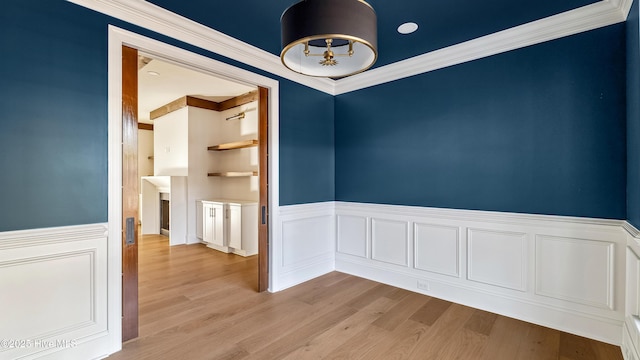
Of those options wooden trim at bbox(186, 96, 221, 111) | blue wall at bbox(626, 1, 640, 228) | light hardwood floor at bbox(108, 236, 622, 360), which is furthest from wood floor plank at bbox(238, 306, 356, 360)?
wooden trim at bbox(186, 96, 221, 111)

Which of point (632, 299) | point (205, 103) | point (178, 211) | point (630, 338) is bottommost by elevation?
point (630, 338)

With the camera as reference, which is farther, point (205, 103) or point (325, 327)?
point (205, 103)

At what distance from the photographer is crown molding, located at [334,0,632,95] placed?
7.72 feet

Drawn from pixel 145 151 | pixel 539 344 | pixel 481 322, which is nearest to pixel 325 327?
pixel 481 322

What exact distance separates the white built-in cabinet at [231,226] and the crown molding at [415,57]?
2.45 meters

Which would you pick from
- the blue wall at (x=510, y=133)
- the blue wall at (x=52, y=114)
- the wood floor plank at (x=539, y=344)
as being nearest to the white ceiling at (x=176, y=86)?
the blue wall at (x=52, y=114)

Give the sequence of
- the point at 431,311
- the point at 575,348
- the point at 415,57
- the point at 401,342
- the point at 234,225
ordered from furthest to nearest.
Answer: the point at 234,225 < the point at 415,57 < the point at 431,311 < the point at 401,342 < the point at 575,348

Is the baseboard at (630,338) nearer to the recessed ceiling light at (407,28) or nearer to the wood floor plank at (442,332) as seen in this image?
the wood floor plank at (442,332)

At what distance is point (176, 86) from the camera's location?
5.09 meters

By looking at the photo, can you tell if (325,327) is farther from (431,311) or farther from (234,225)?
(234,225)

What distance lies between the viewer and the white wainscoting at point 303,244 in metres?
3.52

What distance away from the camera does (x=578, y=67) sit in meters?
2.49

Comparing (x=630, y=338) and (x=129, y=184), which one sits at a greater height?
(x=129, y=184)

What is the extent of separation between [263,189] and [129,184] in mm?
1397
